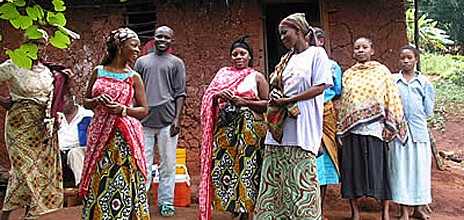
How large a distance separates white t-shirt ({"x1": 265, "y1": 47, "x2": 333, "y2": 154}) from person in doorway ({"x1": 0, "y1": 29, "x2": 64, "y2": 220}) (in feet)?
7.17

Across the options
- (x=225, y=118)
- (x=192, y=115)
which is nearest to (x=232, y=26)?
(x=192, y=115)

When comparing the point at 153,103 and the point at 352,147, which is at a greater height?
the point at 153,103

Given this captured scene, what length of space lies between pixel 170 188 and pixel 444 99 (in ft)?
40.0

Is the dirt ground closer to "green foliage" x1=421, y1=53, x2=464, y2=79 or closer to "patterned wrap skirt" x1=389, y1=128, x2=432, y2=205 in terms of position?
"patterned wrap skirt" x1=389, y1=128, x2=432, y2=205

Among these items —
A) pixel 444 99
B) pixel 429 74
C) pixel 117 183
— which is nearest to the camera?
pixel 117 183

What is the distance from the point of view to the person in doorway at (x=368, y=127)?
14.5 ft

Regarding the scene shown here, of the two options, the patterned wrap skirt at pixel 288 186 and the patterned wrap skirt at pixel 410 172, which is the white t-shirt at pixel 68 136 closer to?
the patterned wrap skirt at pixel 288 186

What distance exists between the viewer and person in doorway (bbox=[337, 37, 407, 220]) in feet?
14.5

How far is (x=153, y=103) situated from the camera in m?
4.72

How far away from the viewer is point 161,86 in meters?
4.75

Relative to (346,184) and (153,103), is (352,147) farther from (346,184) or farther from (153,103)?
(153,103)

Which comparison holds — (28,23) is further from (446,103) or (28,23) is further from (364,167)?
(446,103)

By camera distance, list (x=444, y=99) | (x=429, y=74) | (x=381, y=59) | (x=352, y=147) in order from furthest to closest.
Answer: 1. (x=429, y=74)
2. (x=444, y=99)
3. (x=381, y=59)
4. (x=352, y=147)

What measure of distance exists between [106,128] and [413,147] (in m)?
3.03
